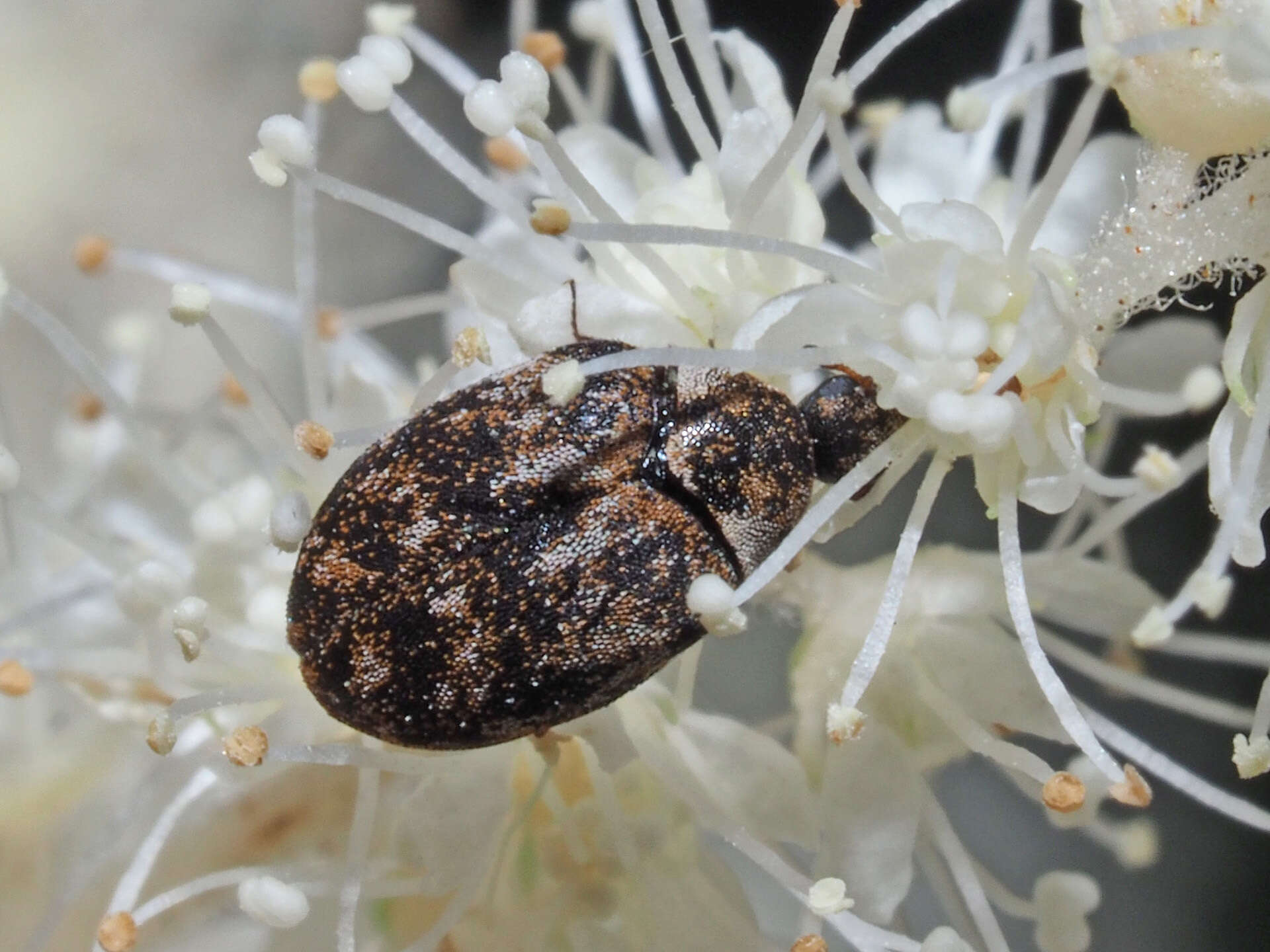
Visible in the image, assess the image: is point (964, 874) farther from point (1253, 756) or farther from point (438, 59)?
point (438, 59)

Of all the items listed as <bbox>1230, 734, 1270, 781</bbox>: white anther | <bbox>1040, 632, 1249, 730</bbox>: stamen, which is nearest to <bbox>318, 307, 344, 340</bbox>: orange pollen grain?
<bbox>1040, 632, 1249, 730</bbox>: stamen

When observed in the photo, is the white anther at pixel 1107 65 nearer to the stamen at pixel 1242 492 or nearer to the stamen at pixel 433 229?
the stamen at pixel 1242 492

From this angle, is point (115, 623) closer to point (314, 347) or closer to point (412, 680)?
point (314, 347)

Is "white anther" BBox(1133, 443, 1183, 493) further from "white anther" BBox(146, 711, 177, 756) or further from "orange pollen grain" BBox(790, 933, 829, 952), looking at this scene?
"white anther" BBox(146, 711, 177, 756)

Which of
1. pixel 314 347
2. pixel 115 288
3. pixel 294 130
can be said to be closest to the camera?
pixel 294 130

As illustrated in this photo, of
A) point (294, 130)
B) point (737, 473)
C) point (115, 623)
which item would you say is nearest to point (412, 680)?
point (737, 473)

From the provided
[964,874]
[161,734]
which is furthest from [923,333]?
[161,734]

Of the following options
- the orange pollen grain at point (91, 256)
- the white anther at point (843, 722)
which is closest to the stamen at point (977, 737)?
the white anther at point (843, 722)
